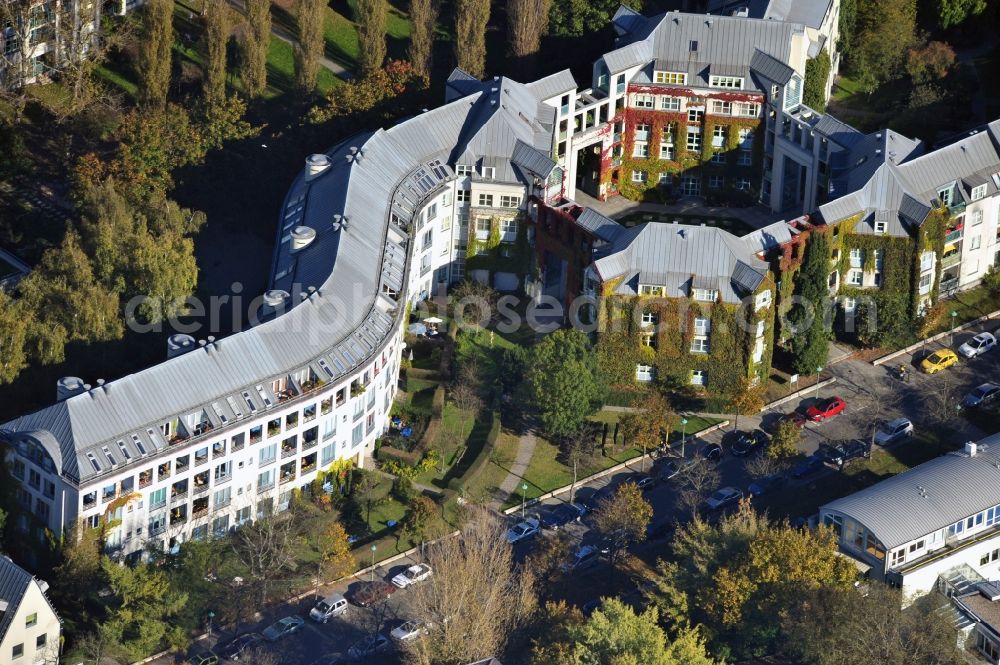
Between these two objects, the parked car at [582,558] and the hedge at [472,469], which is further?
the hedge at [472,469]

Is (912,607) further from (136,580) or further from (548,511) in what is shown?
(136,580)

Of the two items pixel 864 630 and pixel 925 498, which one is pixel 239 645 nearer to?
pixel 864 630

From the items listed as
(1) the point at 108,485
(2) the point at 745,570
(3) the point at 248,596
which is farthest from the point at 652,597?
(1) the point at 108,485

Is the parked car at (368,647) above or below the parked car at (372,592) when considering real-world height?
below

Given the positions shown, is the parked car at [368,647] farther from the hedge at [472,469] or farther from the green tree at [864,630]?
the green tree at [864,630]

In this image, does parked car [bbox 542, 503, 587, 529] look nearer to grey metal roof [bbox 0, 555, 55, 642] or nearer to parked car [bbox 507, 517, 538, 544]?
parked car [bbox 507, 517, 538, 544]

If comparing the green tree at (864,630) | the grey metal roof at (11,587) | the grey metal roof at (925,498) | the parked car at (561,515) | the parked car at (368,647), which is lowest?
the parked car at (368,647)

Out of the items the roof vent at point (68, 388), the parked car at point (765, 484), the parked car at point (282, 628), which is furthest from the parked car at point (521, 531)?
the roof vent at point (68, 388)
